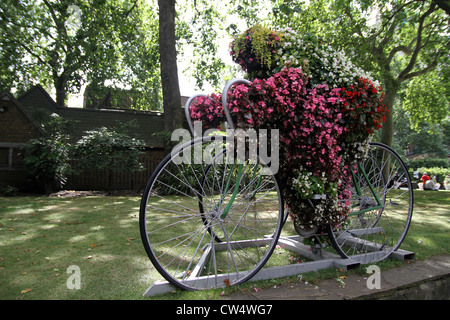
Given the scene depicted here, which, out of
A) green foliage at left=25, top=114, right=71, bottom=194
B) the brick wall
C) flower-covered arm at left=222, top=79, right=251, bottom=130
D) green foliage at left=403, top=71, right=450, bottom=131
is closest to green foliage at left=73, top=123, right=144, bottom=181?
green foliage at left=25, top=114, right=71, bottom=194

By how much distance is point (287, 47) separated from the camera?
2574mm

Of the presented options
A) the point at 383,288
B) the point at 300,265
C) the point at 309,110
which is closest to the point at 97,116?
the point at 309,110

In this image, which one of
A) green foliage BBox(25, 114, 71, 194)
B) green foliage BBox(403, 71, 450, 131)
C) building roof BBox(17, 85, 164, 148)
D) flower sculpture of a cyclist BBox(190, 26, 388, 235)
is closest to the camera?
flower sculpture of a cyclist BBox(190, 26, 388, 235)

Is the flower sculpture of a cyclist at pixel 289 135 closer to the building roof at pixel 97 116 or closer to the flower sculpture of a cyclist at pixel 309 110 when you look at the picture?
the flower sculpture of a cyclist at pixel 309 110

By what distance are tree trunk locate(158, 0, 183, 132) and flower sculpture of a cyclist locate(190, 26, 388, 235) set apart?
6.53 m

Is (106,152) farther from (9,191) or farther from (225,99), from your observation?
(225,99)

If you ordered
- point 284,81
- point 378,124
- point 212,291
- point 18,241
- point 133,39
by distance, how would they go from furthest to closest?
point 133,39 < point 18,241 < point 378,124 < point 284,81 < point 212,291

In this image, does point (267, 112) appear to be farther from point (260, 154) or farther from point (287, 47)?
point (287, 47)

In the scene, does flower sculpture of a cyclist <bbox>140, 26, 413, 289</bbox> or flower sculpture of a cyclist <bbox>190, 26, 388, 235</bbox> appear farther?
flower sculpture of a cyclist <bbox>190, 26, 388, 235</bbox>

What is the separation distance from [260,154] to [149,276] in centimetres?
143

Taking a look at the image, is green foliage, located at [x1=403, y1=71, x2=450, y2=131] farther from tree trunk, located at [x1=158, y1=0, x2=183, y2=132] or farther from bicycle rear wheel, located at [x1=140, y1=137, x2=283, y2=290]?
bicycle rear wheel, located at [x1=140, y1=137, x2=283, y2=290]

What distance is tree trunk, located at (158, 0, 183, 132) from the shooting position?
29.7 ft

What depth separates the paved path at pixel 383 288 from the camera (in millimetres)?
2078
